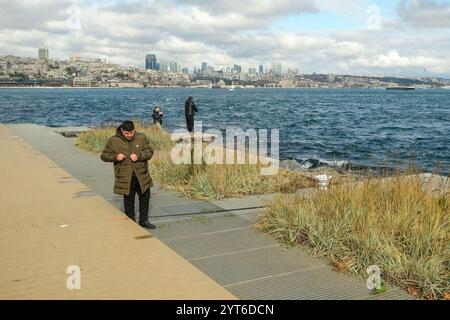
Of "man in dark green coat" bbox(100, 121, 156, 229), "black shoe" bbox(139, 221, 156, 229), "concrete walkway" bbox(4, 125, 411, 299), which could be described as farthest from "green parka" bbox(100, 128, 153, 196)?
"concrete walkway" bbox(4, 125, 411, 299)

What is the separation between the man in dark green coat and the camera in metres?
6.48

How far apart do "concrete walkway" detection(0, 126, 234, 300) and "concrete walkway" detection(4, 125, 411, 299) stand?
0.81 feet

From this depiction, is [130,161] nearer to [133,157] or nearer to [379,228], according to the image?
[133,157]

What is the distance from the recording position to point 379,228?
5430 mm

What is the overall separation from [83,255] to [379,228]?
3388 mm

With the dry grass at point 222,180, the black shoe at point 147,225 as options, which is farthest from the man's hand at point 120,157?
the dry grass at point 222,180

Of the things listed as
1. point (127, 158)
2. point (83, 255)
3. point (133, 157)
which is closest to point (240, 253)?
point (83, 255)

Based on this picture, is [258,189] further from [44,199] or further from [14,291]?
[14,291]

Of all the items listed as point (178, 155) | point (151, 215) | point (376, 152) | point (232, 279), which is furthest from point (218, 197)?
point (376, 152)

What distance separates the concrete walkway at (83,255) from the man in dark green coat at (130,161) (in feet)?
1.50

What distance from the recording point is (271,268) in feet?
16.7

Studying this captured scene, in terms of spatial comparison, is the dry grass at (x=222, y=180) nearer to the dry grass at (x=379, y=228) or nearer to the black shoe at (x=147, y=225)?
the dry grass at (x=379, y=228)

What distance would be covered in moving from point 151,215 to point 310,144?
59.6ft

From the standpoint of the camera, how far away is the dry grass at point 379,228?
4.68 meters
